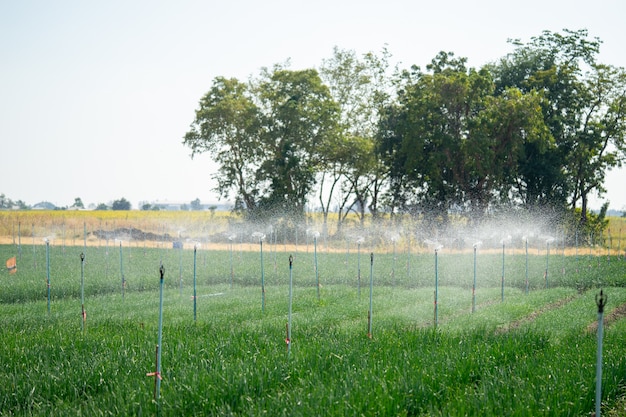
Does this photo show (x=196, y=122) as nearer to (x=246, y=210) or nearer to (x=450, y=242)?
(x=246, y=210)

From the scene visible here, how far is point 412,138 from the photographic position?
42.8 m

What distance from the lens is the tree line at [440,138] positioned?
1619 inches

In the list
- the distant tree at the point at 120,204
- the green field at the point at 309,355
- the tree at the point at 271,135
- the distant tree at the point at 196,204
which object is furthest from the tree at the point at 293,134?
the distant tree at the point at 196,204

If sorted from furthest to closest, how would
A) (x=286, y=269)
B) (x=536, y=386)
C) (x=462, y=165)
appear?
(x=462, y=165), (x=286, y=269), (x=536, y=386)

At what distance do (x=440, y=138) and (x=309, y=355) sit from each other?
32671mm

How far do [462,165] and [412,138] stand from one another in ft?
12.1

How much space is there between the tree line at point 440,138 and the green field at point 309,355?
18761 millimetres

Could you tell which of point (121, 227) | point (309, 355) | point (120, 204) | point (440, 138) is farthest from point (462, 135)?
point (120, 204)

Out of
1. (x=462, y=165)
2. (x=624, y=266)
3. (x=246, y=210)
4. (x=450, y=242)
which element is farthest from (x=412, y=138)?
(x=624, y=266)

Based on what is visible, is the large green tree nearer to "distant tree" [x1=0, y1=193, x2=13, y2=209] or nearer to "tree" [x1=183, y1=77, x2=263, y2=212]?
"tree" [x1=183, y1=77, x2=263, y2=212]

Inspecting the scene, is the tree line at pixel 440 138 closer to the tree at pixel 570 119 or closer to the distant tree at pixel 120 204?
the tree at pixel 570 119

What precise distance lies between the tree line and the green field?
61.6 ft

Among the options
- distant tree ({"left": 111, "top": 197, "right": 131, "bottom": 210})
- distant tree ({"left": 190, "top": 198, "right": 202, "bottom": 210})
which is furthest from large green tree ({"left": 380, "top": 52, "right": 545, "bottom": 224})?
distant tree ({"left": 190, "top": 198, "right": 202, "bottom": 210})

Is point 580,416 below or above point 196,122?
below
